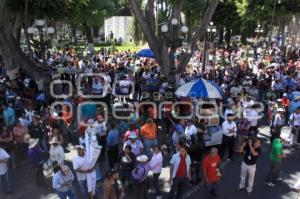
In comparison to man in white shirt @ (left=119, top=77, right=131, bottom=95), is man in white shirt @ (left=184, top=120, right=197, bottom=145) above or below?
below

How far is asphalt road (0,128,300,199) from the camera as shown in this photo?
9.91 metres

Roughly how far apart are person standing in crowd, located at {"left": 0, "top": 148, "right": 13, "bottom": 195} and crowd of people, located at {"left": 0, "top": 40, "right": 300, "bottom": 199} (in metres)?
0.02

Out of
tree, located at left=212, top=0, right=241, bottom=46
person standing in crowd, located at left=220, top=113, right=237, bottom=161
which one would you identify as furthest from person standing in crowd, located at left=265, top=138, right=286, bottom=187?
tree, located at left=212, top=0, right=241, bottom=46

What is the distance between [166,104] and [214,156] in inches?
194

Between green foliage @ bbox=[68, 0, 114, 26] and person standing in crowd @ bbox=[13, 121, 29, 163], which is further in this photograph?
green foliage @ bbox=[68, 0, 114, 26]

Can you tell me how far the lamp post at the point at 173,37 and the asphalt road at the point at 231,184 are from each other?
678cm

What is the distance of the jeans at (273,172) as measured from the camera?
1033 centimetres

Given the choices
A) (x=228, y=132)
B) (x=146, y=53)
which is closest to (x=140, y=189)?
(x=228, y=132)

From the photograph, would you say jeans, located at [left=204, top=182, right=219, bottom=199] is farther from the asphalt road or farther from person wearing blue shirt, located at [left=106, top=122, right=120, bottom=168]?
person wearing blue shirt, located at [left=106, top=122, right=120, bottom=168]

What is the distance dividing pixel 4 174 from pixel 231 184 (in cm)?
537

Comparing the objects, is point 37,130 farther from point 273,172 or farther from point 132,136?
point 273,172

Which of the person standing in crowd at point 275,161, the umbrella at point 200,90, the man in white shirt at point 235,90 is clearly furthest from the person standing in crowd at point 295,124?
the man in white shirt at point 235,90

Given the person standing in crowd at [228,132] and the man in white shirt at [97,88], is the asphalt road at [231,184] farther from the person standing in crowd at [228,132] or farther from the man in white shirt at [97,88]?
the man in white shirt at [97,88]

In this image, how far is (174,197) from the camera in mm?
9391
